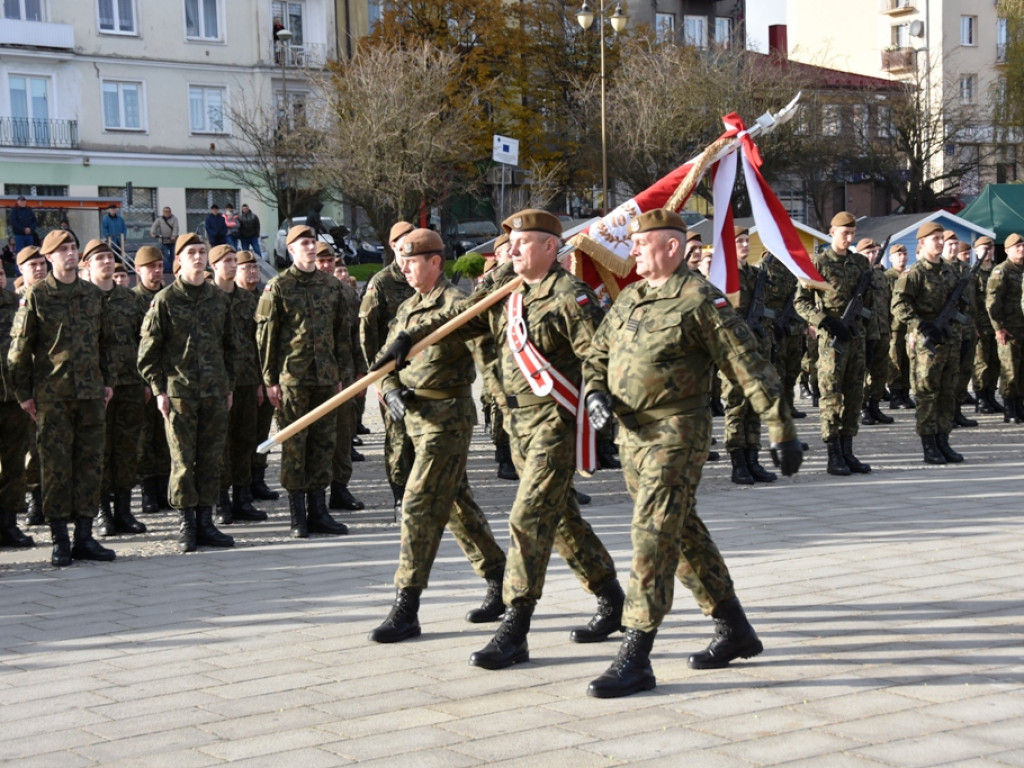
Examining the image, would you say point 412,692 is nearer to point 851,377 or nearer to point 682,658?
point 682,658

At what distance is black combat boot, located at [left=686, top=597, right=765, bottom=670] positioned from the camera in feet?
21.3

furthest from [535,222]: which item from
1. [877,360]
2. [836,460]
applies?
[877,360]

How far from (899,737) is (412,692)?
2.12m

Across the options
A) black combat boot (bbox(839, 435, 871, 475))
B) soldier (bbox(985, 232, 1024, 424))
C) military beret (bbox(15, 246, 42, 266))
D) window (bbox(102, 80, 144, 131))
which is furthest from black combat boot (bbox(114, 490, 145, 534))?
window (bbox(102, 80, 144, 131))

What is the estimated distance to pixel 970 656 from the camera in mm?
6570

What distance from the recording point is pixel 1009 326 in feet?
56.3

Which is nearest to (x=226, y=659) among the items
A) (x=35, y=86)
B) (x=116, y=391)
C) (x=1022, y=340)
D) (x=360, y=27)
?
(x=116, y=391)

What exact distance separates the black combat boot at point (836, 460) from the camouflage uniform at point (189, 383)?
5644mm

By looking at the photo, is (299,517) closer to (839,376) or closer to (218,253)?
(218,253)

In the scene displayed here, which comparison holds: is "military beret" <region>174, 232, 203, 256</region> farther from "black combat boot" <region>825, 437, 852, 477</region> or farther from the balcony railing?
the balcony railing

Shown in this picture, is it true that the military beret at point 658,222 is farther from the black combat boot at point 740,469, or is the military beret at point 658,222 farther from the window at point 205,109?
the window at point 205,109

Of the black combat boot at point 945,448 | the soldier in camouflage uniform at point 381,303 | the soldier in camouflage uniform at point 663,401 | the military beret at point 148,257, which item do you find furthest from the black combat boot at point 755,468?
the soldier in camouflage uniform at point 663,401

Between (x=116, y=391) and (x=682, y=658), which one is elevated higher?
(x=116, y=391)

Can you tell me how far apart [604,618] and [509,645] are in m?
0.67
